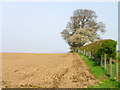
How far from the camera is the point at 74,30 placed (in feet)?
232

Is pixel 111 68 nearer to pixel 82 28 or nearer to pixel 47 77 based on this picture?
pixel 47 77

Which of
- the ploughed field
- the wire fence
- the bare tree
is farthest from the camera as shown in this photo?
the bare tree

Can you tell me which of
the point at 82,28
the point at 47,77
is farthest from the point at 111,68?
the point at 82,28

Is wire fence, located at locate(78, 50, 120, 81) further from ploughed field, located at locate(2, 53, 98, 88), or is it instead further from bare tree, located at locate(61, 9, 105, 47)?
bare tree, located at locate(61, 9, 105, 47)

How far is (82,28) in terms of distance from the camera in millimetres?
68812

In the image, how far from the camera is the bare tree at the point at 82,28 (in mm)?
68312

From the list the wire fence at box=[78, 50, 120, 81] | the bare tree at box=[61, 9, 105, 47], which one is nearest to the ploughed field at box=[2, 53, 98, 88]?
the wire fence at box=[78, 50, 120, 81]

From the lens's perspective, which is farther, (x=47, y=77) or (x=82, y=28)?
(x=82, y=28)

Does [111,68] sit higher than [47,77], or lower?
higher

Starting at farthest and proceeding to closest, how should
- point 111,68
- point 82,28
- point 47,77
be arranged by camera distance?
point 82,28 < point 111,68 < point 47,77

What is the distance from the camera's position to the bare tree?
6831 centimetres

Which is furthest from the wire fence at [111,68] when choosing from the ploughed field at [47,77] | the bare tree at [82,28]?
the bare tree at [82,28]

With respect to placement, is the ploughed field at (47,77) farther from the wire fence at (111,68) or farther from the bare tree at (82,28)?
the bare tree at (82,28)

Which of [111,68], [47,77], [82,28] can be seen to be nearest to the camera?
[47,77]
